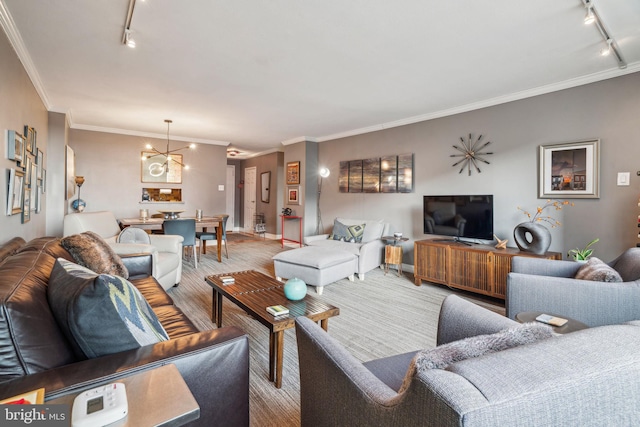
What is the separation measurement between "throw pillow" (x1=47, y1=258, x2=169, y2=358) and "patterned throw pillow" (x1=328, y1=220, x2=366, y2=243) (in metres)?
3.92

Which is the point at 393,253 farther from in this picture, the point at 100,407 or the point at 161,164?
the point at 161,164

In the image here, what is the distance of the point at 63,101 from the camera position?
14.2ft

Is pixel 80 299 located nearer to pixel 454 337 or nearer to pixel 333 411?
pixel 333 411

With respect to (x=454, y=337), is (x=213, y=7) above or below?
above

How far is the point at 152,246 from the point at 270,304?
1884 millimetres

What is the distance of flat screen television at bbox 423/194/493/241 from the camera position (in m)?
3.80

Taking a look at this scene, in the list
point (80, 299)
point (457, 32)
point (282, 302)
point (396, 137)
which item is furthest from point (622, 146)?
point (80, 299)

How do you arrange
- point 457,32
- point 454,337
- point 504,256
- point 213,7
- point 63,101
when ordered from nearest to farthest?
1. point 454,337
2. point 213,7
3. point 457,32
4. point 504,256
5. point 63,101

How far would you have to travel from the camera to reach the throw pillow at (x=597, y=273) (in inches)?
75.8

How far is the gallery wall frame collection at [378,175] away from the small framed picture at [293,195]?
3.58 feet

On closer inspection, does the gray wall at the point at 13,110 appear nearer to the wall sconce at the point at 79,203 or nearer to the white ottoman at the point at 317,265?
the wall sconce at the point at 79,203

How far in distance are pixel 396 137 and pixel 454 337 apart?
418cm

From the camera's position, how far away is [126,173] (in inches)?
249

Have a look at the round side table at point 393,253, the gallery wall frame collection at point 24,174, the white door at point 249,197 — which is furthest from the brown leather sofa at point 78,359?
the white door at point 249,197
